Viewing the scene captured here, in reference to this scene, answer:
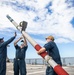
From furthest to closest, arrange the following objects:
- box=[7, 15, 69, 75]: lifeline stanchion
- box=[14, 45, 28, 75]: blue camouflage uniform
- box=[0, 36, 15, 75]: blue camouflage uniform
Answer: box=[14, 45, 28, 75]: blue camouflage uniform → box=[0, 36, 15, 75]: blue camouflage uniform → box=[7, 15, 69, 75]: lifeline stanchion

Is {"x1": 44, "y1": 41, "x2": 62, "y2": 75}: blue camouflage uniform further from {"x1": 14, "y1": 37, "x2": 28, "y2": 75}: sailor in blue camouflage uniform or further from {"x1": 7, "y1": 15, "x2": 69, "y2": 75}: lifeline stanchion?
{"x1": 14, "y1": 37, "x2": 28, "y2": 75}: sailor in blue camouflage uniform

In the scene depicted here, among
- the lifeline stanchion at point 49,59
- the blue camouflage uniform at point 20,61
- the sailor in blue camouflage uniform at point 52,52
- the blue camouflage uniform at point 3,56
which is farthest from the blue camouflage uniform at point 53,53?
the blue camouflage uniform at point 20,61

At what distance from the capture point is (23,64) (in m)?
12.7

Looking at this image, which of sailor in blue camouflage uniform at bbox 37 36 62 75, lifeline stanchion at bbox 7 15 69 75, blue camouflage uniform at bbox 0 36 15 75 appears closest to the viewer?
lifeline stanchion at bbox 7 15 69 75

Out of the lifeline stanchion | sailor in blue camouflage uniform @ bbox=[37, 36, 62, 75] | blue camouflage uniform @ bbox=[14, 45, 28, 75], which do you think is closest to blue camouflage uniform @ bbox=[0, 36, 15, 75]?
blue camouflage uniform @ bbox=[14, 45, 28, 75]

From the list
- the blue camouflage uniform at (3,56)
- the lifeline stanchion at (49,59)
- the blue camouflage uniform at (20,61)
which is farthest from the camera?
the blue camouflage uniform at (20,61)

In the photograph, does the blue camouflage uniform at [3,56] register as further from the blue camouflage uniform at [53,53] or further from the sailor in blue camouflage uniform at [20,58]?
the blue camouflage uniform at [53,53]

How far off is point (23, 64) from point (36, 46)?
4.56 m

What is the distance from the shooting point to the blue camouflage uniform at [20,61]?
1260 centimetres

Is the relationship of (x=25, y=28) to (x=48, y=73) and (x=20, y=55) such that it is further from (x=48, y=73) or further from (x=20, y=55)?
(x=20, y=55)

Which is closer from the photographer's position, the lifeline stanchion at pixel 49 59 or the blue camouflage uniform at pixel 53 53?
the lifeline stanchion at pixel 49 59

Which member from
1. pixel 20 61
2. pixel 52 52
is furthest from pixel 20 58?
pixel 52 52

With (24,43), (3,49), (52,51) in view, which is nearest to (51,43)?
(52,51)

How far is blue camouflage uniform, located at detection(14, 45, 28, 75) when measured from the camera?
12.6 metres
